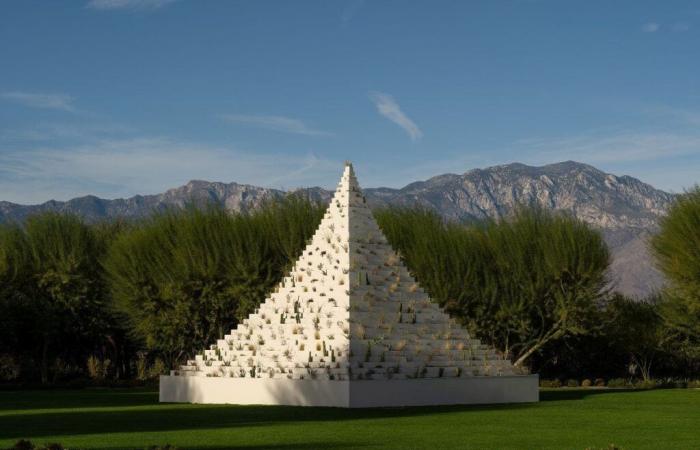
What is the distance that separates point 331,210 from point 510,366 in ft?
28.5

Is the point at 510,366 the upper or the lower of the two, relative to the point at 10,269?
lower

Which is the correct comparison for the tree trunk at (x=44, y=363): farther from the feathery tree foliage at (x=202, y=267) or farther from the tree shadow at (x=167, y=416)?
the tree shadow at (x=167, y=416)

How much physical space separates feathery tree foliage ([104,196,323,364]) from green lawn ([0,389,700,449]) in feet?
84.6

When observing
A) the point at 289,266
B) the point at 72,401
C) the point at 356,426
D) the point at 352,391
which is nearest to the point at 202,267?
the point at 289,266

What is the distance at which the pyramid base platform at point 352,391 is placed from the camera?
3562cm

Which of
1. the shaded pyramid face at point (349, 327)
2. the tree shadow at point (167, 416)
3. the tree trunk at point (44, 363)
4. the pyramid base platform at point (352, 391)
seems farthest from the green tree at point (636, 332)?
the tree trunk at point (44, 363)

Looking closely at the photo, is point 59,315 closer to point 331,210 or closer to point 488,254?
point 488,254

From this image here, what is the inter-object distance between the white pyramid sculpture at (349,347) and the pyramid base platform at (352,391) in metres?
0.03

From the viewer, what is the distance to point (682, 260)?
202 feet

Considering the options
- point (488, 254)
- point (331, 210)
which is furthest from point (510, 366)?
point (488, 254)

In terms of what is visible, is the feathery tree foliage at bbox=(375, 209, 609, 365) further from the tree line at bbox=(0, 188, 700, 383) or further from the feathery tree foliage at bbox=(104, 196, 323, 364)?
the feathery tree foliage at bbox=(104, 196, 323, 364)

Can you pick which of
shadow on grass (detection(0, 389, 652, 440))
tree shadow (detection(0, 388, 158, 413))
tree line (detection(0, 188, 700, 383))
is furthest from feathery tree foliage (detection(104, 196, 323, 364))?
shadow on grass (detection(0, 389, 652, 440))

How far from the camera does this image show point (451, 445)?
22.5m

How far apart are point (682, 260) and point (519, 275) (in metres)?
8.87
